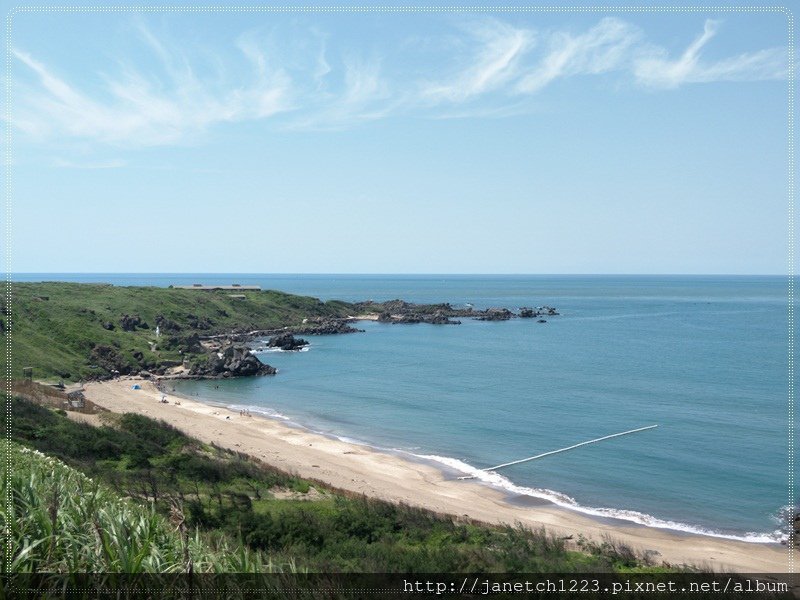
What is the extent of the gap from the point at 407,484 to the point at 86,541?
24.0 metres

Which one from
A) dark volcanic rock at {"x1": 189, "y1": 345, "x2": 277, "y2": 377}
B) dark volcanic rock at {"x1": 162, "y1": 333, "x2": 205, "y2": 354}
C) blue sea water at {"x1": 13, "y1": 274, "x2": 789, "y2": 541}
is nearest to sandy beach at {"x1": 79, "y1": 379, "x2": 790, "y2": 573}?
blue sea water at {"x1": 13, "y1": 274, "x2": 789, "y2": 541}

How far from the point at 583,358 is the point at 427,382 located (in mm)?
23964

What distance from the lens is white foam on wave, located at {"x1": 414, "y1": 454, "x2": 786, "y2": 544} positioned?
969 inches

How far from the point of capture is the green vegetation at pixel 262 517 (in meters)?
11.1

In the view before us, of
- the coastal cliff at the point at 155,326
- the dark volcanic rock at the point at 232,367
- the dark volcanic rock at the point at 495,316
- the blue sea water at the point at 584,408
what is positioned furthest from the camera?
the dark volcanic rock at the point at 495,316

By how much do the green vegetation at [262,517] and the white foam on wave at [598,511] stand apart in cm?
693

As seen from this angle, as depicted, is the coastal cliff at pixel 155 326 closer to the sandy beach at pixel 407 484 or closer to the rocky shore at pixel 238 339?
the rocky shore at pixel 238 339

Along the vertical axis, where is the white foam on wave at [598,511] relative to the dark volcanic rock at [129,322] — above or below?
below

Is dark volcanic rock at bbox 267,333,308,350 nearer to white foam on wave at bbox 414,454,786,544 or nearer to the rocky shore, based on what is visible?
the rocky shore

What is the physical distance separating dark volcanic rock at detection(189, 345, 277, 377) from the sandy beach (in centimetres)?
1789

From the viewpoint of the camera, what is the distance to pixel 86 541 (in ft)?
26.2

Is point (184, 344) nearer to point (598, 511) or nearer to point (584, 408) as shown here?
point (584, 408)

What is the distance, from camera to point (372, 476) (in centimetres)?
3166

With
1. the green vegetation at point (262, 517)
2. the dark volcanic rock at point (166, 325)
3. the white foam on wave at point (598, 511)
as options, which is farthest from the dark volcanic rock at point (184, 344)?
the white foam on wave at point (598, 511)
